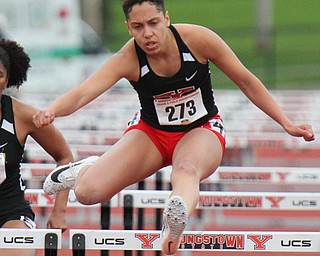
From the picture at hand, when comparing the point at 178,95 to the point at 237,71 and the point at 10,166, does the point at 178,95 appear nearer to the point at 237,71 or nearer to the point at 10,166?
the point at 237,71

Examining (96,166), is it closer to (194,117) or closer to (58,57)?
(194,117)

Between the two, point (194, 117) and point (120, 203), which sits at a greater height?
point (194, 117)

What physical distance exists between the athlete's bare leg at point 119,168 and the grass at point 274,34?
17168 millimetres

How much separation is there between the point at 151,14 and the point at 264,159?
766 cm

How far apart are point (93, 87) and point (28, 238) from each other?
1113mm

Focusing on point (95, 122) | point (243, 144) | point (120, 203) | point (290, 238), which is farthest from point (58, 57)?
point (290, 238)

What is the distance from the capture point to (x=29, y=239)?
220 inches

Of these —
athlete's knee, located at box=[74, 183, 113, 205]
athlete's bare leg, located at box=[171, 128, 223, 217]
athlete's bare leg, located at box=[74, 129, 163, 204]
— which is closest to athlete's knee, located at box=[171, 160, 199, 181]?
athlete's bare leg, located at box=[171, 128, 223, 217]

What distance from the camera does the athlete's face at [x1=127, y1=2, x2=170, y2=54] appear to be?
6.15 meters

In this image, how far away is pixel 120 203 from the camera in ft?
23.8

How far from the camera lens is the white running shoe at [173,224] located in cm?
555

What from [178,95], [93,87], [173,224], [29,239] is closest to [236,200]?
[178,95]

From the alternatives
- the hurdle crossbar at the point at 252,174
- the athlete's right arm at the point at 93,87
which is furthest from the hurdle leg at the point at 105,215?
the hurdle crossbar at the point at 252,174

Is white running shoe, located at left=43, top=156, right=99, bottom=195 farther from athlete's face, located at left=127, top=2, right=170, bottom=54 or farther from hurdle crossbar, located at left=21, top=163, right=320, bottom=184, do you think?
hurdle crossbar, located at left=21, top=163, right=320, bottom=184
